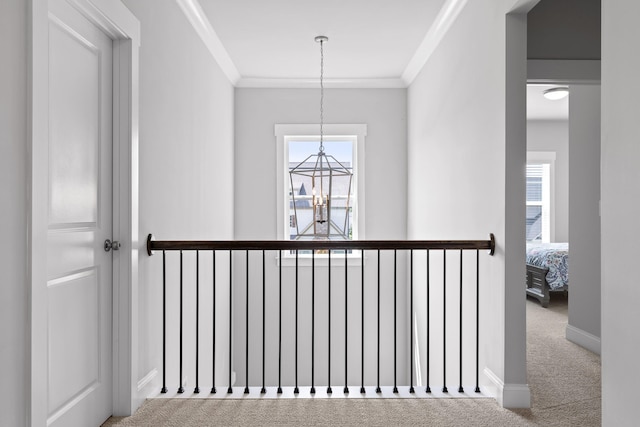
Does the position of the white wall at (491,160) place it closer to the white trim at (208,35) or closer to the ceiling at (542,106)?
the white trim at (208,35)

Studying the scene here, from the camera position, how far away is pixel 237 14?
359 cm

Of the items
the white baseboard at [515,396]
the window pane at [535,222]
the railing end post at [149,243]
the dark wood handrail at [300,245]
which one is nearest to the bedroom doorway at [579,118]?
the dark wood handrail at [300,245]

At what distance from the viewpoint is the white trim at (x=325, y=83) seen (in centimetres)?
540

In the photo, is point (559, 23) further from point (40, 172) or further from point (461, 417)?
point (40, 172)

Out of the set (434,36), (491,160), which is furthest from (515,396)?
(434,36)

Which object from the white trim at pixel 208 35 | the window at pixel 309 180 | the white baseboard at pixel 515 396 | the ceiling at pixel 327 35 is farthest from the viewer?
the window at pixel 309 180

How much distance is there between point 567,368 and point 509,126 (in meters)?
1.77

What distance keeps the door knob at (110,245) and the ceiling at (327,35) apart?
177 cm

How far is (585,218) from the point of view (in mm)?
3783

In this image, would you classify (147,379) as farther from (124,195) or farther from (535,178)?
(535,178)

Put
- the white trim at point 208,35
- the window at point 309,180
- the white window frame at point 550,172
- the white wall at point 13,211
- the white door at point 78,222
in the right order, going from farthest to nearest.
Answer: the white window frame at point 550,172, the window at point 309,180, the white trim at point 208,35, the white door at point 78,222, the white wall at point 13,211

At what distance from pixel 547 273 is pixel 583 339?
7.48 feet

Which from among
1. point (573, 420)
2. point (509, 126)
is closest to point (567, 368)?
point (573, 420)

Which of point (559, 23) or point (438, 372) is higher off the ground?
point (559, 23)
